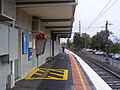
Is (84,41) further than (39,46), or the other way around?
(84,41)

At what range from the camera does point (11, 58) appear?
24.7 feet

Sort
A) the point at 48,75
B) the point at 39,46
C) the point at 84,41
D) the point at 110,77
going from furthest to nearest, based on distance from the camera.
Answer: the point at 84,41
the point at 39,46
the point at 110,77
the point at 48,75

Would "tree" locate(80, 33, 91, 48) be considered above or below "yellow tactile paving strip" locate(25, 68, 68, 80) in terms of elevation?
above

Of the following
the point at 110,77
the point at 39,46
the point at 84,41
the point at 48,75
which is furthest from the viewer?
the point at 84,41

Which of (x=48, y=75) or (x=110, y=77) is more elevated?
(x=48, y=75)

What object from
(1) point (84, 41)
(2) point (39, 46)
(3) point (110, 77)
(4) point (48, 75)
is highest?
(1) point (84, 41)

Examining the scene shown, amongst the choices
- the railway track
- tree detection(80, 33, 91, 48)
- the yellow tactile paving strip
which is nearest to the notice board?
the yellow tactile paving strip

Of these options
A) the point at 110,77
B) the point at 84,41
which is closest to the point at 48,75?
the point at 110,77

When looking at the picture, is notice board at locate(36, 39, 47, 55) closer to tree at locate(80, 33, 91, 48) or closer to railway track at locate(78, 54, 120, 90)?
railway track at locate(78, 54, 120, 90)

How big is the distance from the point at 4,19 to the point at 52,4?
269 centimetres

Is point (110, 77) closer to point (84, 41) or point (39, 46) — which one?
point (39, 46)

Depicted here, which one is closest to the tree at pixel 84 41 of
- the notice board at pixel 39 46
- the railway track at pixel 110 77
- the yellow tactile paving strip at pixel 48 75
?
the railway track at pixel 110 77

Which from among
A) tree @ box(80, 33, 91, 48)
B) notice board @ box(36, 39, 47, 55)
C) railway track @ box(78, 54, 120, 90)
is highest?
tree @ box(80, 33, 91, 48)

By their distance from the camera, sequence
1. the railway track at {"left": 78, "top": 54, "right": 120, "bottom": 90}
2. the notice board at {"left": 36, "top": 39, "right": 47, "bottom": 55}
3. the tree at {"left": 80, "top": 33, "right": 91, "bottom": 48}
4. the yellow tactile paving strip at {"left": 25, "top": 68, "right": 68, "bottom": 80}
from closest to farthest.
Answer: the railway track at {"left": 78, "top": 54, "right": 120, "bottom": 90} < the yellow tactile paving strip at {"left": 25, "top": 68, "right": 68, "bottom": 80} < the notice board at {"left": 36, "top": 39, "right": 47, "bottom": 55} < the tree at {"left": 80, "top": 33, "right": 91, "bottom": 48}
